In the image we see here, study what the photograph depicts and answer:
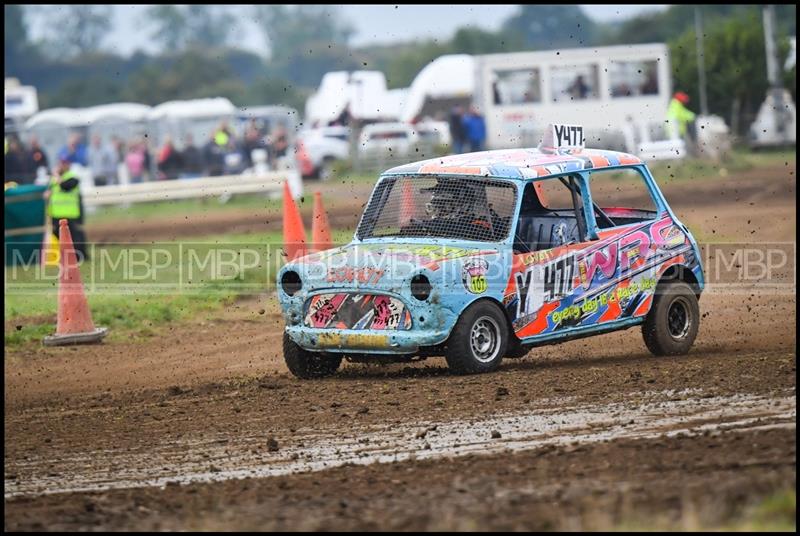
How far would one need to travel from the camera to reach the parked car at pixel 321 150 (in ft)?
130

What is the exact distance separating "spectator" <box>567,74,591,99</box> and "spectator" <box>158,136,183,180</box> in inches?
416

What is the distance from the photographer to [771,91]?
1496 inches

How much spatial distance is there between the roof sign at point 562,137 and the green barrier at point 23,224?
39.1 feet

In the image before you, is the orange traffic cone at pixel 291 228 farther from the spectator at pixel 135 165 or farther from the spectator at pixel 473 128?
the spectator at pixel 135 165

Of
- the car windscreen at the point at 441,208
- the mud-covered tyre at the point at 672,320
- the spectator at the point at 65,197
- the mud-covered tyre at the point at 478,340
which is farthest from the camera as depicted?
the spectator at the point at 65,197

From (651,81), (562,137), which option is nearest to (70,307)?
(562,137)

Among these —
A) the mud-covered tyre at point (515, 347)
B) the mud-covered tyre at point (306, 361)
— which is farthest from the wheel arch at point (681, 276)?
the mud-covered tyre at point (306, 361)

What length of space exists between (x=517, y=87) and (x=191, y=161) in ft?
30.9

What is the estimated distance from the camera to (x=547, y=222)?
35.5 ft

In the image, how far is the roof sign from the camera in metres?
11.3

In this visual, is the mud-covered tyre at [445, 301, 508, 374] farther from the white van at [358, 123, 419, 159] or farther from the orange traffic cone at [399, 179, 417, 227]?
the white van at [358, 123, 419, 159]

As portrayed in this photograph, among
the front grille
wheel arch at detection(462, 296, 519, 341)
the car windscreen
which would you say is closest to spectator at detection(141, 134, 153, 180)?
the car windscreen

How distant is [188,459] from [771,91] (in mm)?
32644

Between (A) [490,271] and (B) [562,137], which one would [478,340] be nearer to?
(A) [490,271]
